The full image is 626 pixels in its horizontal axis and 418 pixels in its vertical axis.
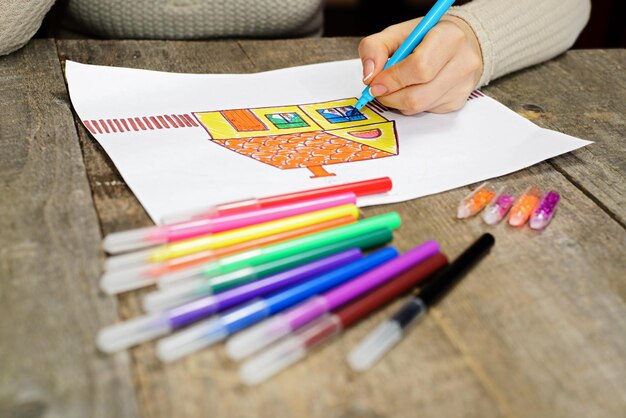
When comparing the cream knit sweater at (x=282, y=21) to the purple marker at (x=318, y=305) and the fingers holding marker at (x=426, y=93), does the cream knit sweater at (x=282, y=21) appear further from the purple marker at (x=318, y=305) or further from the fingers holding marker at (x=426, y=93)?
the purple marker at (x=318, y=305)

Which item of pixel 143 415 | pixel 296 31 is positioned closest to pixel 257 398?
pixel 143 415

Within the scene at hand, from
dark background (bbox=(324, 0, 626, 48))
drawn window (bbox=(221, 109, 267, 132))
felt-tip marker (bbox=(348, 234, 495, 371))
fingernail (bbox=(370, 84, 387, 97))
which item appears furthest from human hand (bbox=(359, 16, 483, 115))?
dark background (bbox=(324, 0, 626, 48))

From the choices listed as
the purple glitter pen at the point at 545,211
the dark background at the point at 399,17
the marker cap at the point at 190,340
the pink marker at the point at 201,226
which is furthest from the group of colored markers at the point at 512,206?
the dark background at the point at 399,17

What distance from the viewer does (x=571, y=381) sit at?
1.20 ft

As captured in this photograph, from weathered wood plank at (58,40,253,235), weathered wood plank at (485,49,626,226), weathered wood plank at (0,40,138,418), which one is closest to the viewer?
weathered wood plank at (0,40,138,418)

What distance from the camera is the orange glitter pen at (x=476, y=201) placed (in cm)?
50

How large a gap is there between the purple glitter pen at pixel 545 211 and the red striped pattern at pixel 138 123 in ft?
0.95

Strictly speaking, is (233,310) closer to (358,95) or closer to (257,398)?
(257,398)

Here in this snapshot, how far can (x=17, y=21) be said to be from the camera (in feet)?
2.09

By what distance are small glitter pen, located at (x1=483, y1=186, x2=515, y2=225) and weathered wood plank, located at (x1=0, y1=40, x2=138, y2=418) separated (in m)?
0.28

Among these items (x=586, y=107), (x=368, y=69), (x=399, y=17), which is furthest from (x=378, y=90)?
(x=399, y=17)

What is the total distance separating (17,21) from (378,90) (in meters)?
0.35

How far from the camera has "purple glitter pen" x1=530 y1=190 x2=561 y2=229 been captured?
492mm

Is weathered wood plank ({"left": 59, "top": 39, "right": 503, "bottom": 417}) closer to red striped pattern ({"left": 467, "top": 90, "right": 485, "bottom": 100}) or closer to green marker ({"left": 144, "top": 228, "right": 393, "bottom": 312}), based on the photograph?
green marker ({"left": 144, "top": 228, "right": 393, "bottom": 312})
